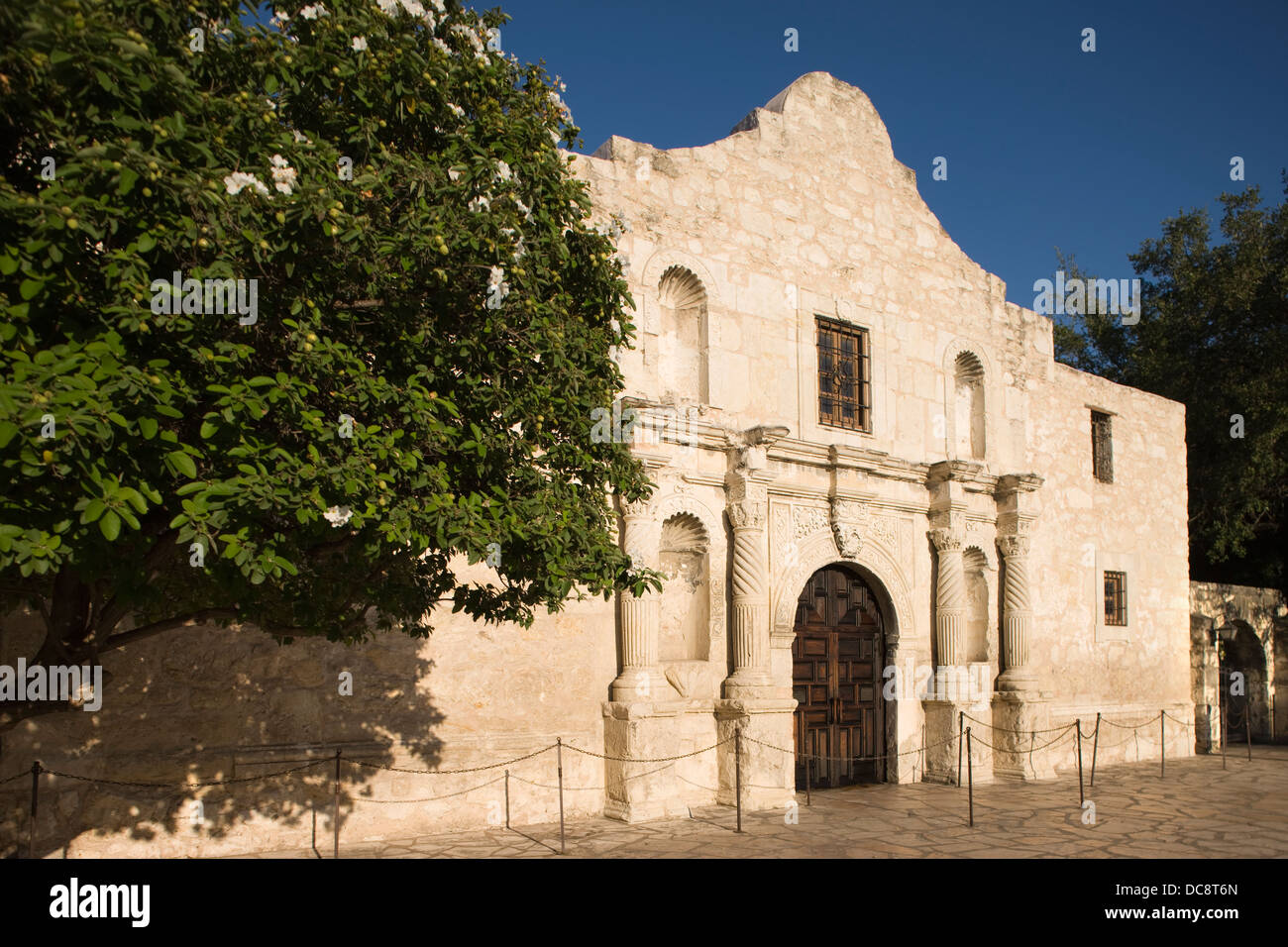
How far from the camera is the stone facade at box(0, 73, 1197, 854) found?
7.98 metres

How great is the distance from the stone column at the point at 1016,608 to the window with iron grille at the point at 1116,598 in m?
2.79

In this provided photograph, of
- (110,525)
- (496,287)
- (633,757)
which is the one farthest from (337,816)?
(110,525)

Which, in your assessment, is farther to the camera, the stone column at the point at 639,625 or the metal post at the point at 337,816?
the stone column at the point at 639,625

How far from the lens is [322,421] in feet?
15.3

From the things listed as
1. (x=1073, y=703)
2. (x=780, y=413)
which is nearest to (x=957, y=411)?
(x=780, y=413)

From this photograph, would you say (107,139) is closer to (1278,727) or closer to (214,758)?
(214,758)

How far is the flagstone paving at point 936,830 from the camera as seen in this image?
8.29m

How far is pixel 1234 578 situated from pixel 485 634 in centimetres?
1887

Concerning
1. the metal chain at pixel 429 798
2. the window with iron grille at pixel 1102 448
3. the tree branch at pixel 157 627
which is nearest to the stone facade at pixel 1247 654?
the window with iron grille at pixel 1102 448

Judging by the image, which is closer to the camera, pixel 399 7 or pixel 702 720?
pixel 399 7

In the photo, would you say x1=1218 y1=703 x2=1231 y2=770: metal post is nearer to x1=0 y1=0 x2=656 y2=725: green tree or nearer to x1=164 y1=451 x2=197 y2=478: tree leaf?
x1=0 y1=0 x2=656 y2=725: green tree

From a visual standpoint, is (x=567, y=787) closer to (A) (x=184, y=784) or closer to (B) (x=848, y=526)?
(A) (x=184, y=784)

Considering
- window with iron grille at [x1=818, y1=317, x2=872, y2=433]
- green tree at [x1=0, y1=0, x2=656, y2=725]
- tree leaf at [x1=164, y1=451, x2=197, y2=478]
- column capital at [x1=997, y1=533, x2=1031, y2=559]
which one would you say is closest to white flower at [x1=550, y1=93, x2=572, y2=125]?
green tree at [x1=0, y1=0, x2=656, y2=725]

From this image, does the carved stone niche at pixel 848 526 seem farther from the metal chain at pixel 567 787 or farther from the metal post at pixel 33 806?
the metal post at pixel 33 806
